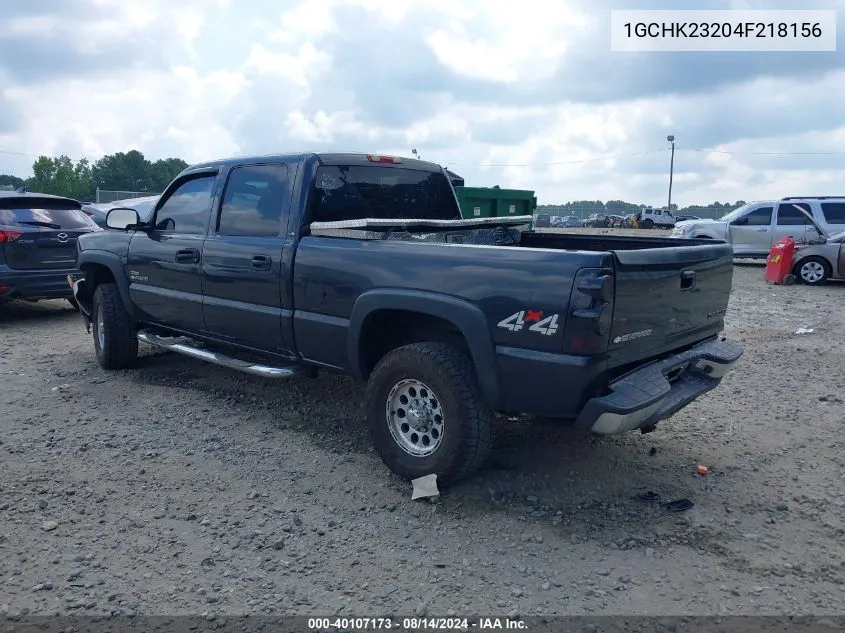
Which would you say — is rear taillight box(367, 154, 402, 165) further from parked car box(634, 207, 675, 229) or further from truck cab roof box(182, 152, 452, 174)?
parked car box(634, 207, 675, 229)

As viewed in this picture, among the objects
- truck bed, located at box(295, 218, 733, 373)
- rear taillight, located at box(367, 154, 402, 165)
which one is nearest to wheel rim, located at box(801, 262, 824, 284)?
truck bed, located at box(295, 218, 733, 373)

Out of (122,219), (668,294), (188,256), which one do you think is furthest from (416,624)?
(122,219)

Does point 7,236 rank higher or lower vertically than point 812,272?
higher

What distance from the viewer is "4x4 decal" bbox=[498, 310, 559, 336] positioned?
327cm

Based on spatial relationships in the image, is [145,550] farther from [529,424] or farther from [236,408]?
[529,424]

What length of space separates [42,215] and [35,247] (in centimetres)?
59

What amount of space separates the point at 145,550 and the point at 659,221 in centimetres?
4840

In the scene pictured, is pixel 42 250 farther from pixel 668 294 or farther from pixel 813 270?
pixel 813 270

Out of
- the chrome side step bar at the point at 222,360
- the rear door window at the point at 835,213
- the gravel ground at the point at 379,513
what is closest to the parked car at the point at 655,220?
the rear door window at the point at 835,213

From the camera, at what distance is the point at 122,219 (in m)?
5.85

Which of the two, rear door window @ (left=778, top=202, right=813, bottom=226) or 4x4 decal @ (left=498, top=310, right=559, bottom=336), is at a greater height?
rear door window @ (left=778, top=202, right=813, bottom=226)

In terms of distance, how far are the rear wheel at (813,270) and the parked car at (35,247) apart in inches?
487

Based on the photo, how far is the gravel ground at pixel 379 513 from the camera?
2.97 meters

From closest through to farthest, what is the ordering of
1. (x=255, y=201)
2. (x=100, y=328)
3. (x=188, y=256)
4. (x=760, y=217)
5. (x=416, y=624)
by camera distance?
(x=416, y=624) < (x=255, y=201) < (x=188, y=256) < (x=100, y=328) < (x=760, y=217)
